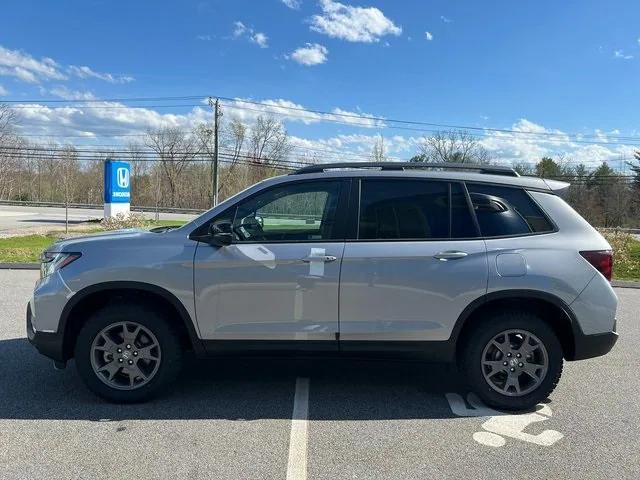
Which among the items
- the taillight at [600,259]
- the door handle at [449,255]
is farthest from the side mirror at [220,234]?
the taillight at [600,259]

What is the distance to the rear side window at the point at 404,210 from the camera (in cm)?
387

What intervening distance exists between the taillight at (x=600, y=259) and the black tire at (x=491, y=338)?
0.58m

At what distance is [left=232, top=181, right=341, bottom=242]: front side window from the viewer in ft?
12.8

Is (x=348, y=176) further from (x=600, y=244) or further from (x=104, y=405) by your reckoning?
(x=104, y=405)

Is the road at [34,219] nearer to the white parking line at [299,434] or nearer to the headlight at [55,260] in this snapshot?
the headlight at [55,260]

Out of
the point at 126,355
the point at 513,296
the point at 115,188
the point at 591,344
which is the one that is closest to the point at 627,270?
the point at 591,344

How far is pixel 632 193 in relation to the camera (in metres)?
55.7

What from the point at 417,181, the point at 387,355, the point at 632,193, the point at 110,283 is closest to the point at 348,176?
the point at 417,181

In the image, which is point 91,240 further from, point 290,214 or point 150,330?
point 290,214

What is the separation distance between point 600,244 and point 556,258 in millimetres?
399

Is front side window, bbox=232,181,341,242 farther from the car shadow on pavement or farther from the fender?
the fender

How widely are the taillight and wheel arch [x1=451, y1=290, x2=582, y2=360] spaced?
382mm

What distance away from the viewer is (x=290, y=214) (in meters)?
4.09

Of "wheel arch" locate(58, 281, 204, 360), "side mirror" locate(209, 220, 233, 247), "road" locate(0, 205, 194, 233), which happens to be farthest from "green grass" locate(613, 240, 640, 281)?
"road" locate(0, 205, 194, 233)
